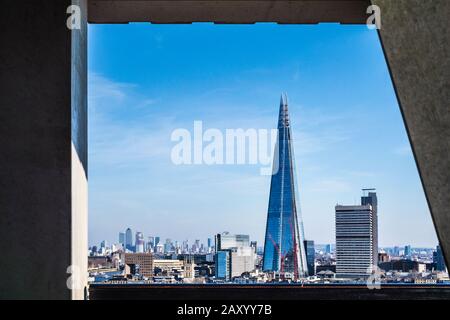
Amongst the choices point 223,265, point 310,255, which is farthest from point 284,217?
point 223,265

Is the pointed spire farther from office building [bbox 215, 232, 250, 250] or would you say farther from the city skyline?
office building [bbox 215, 232, 250, 250]

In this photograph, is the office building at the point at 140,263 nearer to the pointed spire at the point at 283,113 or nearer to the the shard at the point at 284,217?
the the shard at the point at 284,217

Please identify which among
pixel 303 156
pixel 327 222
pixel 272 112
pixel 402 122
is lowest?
pixel 327 222

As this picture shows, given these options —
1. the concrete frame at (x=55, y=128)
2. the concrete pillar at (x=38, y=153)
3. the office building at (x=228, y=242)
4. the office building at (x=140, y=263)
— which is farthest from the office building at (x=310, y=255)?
the concrete pillar at (x=38, y=153)
